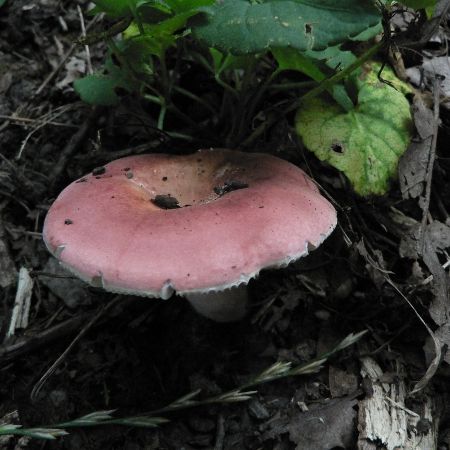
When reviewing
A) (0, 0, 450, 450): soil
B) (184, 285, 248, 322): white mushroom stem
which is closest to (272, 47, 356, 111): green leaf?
(0, 0, 450, 450): soil

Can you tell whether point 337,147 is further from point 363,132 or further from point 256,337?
point 256,337

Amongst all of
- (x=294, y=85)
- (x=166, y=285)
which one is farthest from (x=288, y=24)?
(x=166, y=285)

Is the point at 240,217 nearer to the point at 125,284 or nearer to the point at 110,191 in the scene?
the point at 125,284

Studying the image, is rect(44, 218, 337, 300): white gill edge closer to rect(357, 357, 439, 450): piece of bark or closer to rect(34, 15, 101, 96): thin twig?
rect(357, 357, 439, 450): piece of bark

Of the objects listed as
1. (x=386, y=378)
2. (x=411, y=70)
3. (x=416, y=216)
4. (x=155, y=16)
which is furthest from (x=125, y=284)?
(x=411, y=70)

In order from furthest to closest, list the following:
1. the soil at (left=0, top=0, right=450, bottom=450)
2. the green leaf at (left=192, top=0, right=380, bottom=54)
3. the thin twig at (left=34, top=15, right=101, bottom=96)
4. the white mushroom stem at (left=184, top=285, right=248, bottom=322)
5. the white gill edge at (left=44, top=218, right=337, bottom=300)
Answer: the thin twig at (left=34, top=15, right=101, bottom=96)
the white mushroom stem at (left=184, top=285, right=248, bottom=322)
the soil at (left=0, top=0, right=450, bottom=450)
the green leaf at (left=192, top=0, right=380, bottom=54)
the white gill edge at (left=44, top=218, right=337, bottom=300)

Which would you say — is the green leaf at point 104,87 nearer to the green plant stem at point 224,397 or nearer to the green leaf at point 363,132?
the green leaf at point 363,132
